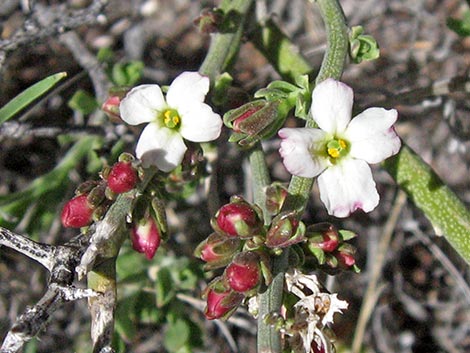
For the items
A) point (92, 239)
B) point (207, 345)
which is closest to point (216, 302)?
point (92, 239)

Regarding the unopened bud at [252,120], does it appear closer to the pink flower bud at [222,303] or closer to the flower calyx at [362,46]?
the flower calyx at [362,46]

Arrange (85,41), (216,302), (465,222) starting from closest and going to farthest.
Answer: (216,302) < (465,222) < (85,41)

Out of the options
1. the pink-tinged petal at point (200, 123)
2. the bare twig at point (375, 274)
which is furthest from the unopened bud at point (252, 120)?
the bare twig at point (375, 274)

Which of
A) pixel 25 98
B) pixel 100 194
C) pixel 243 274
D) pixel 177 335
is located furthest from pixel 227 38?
pixel 177 335

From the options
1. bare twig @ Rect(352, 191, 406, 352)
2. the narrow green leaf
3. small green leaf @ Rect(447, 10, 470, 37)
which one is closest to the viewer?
the narrow green leaf

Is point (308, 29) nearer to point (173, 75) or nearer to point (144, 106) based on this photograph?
point (173, 75)

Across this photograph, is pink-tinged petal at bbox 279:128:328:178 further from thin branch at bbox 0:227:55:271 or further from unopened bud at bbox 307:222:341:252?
thin branch at bbox 0:227:55:271

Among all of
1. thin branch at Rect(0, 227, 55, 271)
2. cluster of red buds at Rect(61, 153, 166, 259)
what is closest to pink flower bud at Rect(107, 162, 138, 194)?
cluster of red buds at Rect(61, 153, 166, 259)
